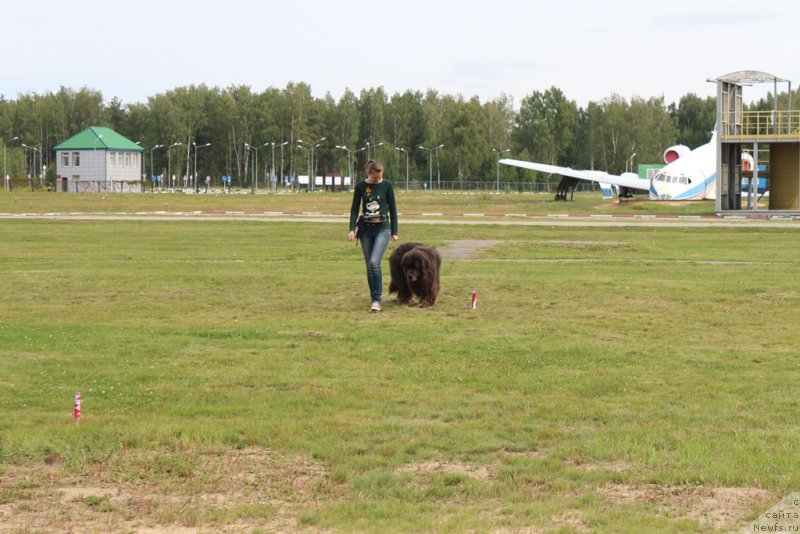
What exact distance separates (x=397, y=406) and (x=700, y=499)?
126 inches

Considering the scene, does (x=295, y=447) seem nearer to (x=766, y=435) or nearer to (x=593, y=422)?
(x=593, y=422)

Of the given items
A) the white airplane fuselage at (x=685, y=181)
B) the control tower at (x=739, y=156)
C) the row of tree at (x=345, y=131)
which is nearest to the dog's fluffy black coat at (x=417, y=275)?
the control tower at (x=739, y=156)

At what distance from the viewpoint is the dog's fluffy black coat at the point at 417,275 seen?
627 inches

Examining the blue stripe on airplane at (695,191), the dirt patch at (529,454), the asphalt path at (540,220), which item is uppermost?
the blue stripe on airplane at (695,191)

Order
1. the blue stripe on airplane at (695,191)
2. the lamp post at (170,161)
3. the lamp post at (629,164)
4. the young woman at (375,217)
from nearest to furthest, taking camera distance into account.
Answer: the young woman at (375,217) → the blue stripe on airplane at (695,191) → the lamp post at (629,164) → the lamp post at (170,161)

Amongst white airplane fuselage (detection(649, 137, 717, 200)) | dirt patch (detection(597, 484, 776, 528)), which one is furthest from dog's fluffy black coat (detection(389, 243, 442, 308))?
white airplane fuselage (detection(649, 137, 717, 200))

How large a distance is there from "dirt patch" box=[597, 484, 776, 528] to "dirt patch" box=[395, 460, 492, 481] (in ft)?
2.62

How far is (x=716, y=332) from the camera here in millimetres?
13367

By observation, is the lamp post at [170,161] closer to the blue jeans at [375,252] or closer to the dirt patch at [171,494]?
the blue jeans at [375,252]

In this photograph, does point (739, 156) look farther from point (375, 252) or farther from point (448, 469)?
point (448, 469)

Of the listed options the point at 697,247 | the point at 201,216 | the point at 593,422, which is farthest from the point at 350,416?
the point at 201,216

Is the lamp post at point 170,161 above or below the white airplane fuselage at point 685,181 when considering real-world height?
above

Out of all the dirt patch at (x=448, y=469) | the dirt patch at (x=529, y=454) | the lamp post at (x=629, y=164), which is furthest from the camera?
the lamp post at (x=629, y=164)

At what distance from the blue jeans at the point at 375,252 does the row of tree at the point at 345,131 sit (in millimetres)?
137327
